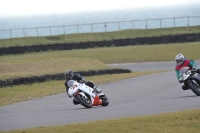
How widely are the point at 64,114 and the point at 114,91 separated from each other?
7.57 m

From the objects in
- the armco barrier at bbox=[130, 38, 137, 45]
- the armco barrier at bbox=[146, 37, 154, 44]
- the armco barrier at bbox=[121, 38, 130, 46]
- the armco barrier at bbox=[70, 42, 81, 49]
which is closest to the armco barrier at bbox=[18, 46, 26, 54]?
the armco barrier at bbox=[70, 42, 81, 49]

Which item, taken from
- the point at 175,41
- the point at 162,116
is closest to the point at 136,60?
the point at 175,41

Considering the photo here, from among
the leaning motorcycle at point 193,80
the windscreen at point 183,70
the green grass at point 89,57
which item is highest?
the windscreen at point 183,70

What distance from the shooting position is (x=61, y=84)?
26438 mm

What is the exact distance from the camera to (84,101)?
16.7 metres

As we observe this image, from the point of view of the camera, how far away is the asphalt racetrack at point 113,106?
1434 centimetres

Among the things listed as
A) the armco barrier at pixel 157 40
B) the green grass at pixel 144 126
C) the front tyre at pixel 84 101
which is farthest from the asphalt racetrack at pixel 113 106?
the armco barrier at pixel 157 40

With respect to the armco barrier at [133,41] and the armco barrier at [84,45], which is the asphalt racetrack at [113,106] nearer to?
the armco barrier at [133,41]

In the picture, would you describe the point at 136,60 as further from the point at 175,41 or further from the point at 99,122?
the point at 99,122

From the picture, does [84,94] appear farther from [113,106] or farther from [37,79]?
[37,79]

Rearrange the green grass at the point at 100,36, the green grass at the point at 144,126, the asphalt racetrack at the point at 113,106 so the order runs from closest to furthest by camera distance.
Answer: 1. the green grass at the point at 144,126
2. the asphalt racetrack at the point at 113,106
3. the green grass at the point at 100,36

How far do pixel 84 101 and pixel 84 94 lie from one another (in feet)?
0.61

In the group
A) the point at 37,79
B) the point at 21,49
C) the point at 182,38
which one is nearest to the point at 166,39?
the point at 182,38

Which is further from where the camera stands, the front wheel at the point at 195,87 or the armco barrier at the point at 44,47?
the armco barrier at the point at 44,47
